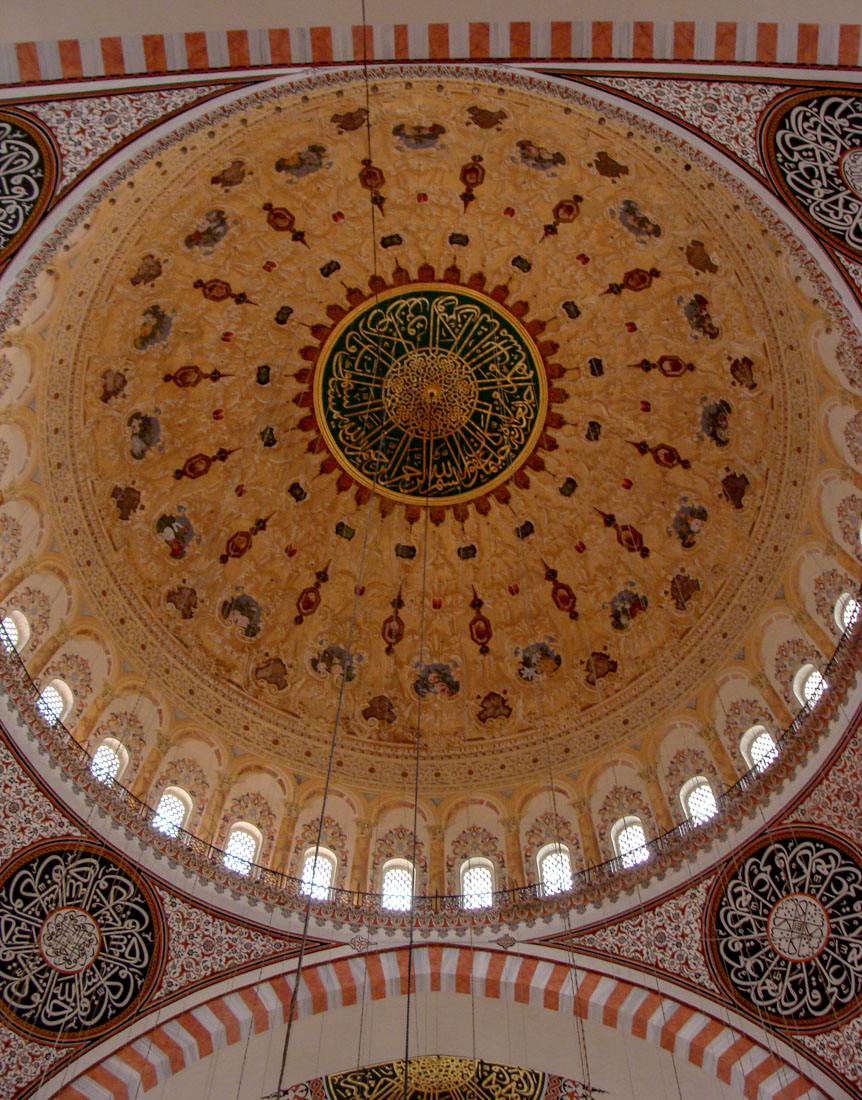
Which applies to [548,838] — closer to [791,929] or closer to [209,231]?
[791,929]

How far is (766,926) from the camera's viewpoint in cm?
970

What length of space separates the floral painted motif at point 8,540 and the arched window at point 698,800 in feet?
25.5

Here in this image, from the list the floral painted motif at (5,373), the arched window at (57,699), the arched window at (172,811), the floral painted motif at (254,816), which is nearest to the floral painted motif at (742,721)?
the floral painted motif at (254,816)

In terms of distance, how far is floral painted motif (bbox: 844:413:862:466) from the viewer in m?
9.98

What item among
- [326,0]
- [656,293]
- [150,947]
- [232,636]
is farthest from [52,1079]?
[656,293]

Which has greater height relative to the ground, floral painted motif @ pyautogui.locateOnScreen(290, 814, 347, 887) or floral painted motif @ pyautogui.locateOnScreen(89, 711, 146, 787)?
floral painted motif @ pyautogui.locateOnScreen(89, 711, 146, 787)

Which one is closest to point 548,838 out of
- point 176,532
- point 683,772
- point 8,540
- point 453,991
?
point 683,772

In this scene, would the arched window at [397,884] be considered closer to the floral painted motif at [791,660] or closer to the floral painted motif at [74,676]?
the floral painted motif at [74,676]

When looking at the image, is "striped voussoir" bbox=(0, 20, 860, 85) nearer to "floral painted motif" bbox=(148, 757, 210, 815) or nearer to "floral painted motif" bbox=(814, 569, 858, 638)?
"floral painted motif" bbox=(814, 569, 858, 638)

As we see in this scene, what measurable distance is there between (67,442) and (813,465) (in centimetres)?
834

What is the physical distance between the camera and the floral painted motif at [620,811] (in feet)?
37.4

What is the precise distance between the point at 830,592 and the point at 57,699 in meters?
8.28

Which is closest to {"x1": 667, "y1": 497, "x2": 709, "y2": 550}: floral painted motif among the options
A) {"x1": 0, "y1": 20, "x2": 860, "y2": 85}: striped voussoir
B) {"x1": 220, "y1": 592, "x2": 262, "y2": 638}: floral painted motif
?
{"x1": 220, "y1": 592, "x2": 262, "y2": 638}: floral painted motif

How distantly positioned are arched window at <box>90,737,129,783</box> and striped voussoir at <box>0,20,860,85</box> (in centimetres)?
695
